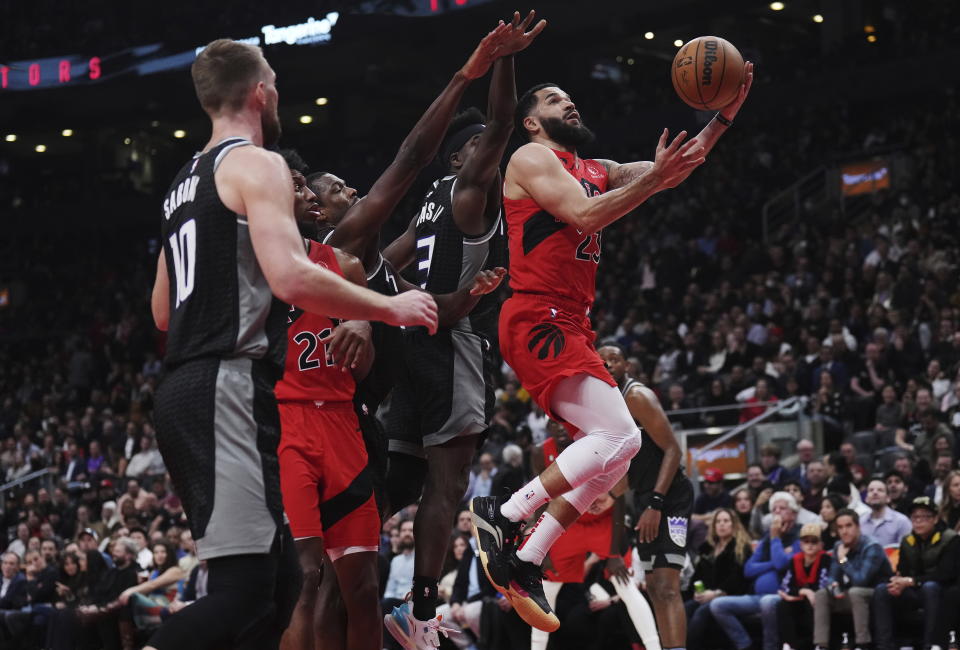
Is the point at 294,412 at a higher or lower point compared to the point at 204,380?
lower

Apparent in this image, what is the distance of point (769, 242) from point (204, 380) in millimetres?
20751

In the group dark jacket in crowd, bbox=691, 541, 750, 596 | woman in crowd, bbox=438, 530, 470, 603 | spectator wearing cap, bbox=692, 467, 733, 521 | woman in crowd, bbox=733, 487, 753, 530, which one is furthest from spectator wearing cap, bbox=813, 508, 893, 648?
woman in crowd, bbox=438, 530, 470, 603

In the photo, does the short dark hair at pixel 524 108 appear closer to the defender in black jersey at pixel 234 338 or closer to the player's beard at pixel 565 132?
the player's beard at pixel 565 132

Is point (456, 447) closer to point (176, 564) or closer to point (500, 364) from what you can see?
point (176, 564)

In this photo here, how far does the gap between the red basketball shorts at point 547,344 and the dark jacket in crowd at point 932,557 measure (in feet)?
17.8

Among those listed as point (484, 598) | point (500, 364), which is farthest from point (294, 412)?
point (500, 364)

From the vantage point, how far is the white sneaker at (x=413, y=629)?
584cm

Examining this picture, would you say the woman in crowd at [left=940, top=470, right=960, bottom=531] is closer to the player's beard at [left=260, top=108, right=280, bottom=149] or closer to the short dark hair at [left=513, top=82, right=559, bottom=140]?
the short dark hair at [left=513, top=82, right=559, bottom=140]

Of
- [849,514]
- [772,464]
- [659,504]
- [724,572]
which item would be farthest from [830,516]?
[659,504]

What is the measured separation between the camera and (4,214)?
34.8 metres

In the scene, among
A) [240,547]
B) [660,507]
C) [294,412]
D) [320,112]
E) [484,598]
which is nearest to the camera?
[240,547]

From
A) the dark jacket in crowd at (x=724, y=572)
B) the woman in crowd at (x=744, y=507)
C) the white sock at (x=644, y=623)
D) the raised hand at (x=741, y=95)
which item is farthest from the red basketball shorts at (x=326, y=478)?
the woman in crowd at (x=744, y=507)

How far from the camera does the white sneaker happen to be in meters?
5.84

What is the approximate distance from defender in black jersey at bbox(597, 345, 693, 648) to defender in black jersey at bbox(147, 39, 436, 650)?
13.9 feet
